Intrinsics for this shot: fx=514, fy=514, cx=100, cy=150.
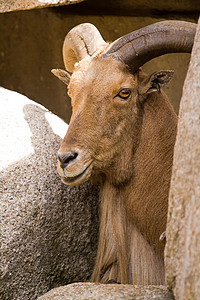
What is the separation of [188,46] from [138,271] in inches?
81.1

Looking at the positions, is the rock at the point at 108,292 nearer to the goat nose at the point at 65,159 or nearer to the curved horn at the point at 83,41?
the goat nose at the point at 65,159

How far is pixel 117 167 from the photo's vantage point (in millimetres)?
4598

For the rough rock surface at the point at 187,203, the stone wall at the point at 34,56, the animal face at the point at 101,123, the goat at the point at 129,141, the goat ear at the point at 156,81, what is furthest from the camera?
the stone wall at the point at 34,56

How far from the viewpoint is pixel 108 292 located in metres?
3.52

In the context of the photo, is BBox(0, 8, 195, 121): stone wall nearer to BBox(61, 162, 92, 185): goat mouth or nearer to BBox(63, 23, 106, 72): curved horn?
BBox(63, 23, 106, 72): curved horn

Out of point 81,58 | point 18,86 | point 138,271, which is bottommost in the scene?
point 138,271

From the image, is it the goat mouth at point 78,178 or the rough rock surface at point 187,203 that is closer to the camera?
the rough rock surface at point 187,203

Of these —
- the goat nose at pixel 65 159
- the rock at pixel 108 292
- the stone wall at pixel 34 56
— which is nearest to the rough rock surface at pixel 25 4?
the goat nose at pixel 65 159

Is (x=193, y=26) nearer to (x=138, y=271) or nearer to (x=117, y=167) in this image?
(x=117, y=167)

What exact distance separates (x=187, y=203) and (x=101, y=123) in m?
1.61

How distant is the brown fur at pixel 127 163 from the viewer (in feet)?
14.6

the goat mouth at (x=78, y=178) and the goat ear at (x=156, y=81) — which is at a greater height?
the goat ear at (x=156, y=81)

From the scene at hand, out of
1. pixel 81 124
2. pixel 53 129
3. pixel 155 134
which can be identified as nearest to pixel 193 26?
pixel 155 134

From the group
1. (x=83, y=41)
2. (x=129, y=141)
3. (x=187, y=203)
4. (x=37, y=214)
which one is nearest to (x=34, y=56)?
(x=83, y=41)
